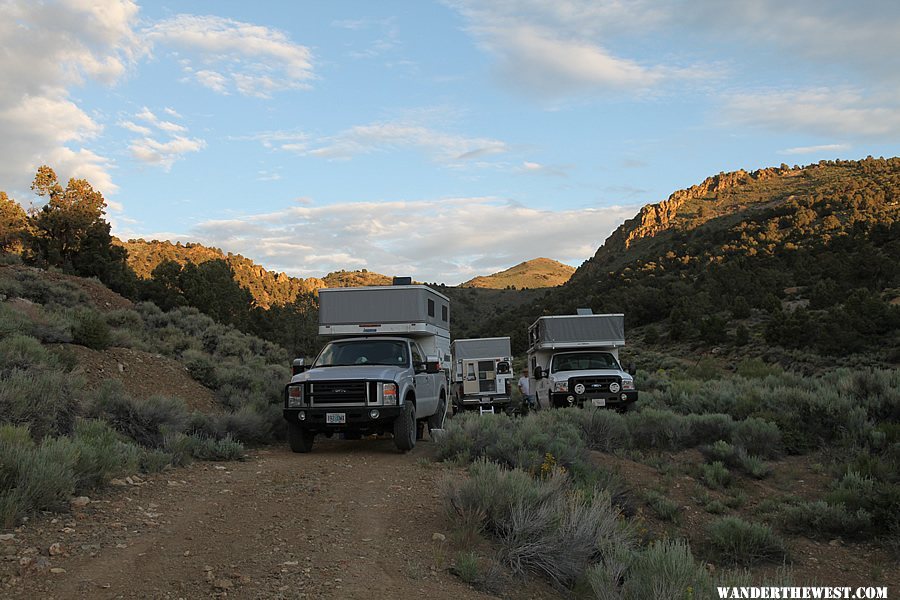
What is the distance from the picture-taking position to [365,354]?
1195 centimetres

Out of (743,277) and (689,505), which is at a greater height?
(743,277)

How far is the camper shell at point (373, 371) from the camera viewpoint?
402 inches

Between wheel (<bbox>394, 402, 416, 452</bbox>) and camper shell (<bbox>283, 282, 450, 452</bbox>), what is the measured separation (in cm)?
2

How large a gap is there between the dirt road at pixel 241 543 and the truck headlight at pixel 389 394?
227cm

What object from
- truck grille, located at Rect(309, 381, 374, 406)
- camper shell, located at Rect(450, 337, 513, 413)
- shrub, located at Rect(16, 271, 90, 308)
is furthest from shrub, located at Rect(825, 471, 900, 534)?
shrub, located at Rect(16, 271, 90, 308)

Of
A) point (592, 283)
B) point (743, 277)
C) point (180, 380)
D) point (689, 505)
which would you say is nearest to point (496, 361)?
point (180, 380)

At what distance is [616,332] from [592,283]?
162 ft

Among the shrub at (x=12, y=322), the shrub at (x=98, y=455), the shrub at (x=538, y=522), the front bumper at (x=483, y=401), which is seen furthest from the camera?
the front bumper at (x=483, y=401)

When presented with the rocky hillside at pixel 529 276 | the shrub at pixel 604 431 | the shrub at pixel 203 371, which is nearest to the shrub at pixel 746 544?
the shrub at pixel 604 431

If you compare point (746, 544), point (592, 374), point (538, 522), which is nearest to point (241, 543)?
point (538, 522)

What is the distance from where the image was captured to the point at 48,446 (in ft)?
20.5

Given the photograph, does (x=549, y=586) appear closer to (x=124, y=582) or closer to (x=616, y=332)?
(x=124, y=582)

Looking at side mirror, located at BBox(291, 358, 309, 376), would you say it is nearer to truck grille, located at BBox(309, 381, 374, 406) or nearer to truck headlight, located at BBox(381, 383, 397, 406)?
truck grille, located at BBox(309, 381, 374, 406)

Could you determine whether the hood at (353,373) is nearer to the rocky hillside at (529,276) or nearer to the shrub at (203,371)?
the shrub at (203,371)
